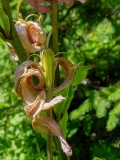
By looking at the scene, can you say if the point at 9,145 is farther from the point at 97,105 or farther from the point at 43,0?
the point at 43,0

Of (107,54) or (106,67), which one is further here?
(106,67)

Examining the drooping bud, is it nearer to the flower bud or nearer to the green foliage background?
the flower bud

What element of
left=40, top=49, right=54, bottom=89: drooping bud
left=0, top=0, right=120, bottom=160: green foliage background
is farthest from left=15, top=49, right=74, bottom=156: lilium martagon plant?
left=0, top=0, right=120, bottom=160: green foliage background

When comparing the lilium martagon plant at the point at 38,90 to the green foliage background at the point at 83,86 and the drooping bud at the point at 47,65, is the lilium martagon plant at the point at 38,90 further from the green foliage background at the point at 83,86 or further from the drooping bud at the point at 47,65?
the green foliage background at the point at 83,86

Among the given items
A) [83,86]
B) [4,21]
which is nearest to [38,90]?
[4,21]

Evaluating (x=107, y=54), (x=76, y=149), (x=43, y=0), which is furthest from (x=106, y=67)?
(x=43, y=0)
